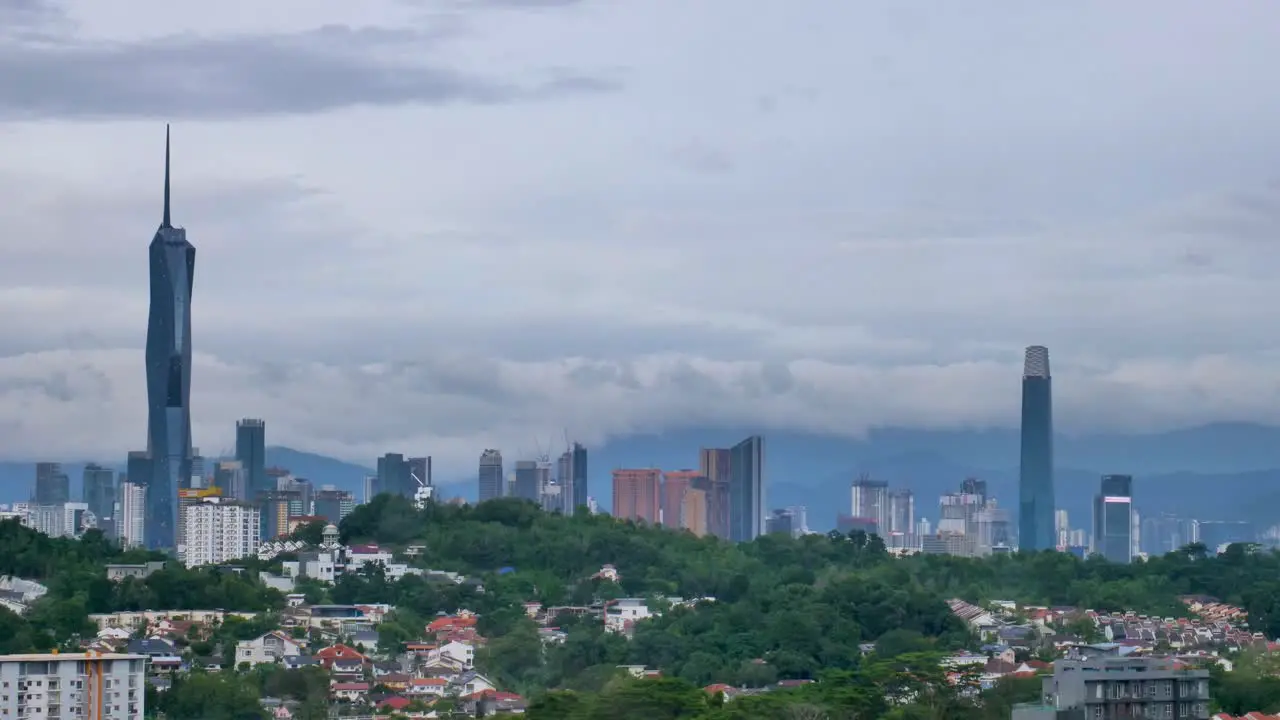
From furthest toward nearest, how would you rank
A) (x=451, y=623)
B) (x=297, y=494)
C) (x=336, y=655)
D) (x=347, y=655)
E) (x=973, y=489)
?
(x=973, y=489) → (x=297, y=494) → (x=451, y=623) → (x=347, y=655) → (x=336, y=655)

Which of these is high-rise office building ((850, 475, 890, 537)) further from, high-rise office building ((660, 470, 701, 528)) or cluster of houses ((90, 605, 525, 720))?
cluster of houses ((90, 605, 525, 720))

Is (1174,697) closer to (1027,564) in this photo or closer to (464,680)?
(464,680)

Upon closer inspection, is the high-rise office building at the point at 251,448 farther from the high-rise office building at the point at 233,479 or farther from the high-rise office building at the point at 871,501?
the high-rise office building at the point at 871,501

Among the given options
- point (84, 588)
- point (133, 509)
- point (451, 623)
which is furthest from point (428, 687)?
point (133, 509)

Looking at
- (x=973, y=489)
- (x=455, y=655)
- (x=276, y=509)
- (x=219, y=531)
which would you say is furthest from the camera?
(x=973, y=489)

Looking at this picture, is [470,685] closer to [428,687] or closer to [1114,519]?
[428,687]

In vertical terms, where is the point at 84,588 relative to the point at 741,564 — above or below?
below

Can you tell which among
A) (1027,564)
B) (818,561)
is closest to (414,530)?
(818,561)

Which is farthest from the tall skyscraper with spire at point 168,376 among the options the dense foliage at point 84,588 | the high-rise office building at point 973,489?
the dense foliage at point 84,588
